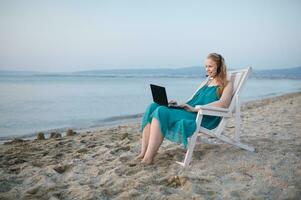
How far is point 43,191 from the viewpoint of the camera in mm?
3078

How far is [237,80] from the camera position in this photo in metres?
4.19

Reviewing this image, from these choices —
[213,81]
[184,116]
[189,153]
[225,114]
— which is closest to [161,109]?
[184,116]

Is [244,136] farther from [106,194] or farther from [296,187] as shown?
[106,194]

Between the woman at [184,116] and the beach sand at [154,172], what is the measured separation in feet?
0.98

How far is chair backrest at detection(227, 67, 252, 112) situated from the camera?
4004mm

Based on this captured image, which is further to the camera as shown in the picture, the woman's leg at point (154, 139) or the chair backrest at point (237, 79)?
the chair backrest at point (237, 79)

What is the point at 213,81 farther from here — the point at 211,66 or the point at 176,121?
the point at 176,121

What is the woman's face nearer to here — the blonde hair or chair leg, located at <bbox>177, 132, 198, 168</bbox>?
the blonde hair

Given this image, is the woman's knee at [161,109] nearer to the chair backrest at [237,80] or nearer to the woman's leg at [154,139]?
the woman's leg at [154,139]

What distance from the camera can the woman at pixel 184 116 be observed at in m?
3.59

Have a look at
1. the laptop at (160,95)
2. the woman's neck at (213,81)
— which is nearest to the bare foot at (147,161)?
the laptop at (160,95)

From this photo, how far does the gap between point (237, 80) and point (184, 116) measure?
933mm

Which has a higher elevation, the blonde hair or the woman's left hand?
the blonde hair

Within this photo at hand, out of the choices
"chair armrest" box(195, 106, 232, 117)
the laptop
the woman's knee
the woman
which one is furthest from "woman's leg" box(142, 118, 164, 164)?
"chair armrest" box(195, 106, 232, 117)
